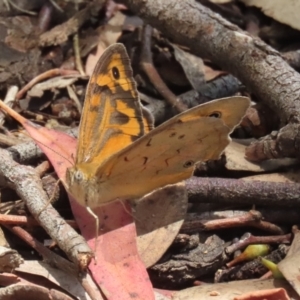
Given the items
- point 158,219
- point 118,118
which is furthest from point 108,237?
point 118,118

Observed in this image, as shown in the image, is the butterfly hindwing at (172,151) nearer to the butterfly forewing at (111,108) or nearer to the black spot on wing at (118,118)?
the butterfly forewing at (111,108)

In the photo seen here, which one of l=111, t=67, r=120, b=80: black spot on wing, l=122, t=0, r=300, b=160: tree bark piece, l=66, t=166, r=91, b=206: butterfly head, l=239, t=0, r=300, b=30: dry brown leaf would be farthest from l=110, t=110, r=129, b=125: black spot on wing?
l=239, t=0, r=300, b=30: dry brown leaf

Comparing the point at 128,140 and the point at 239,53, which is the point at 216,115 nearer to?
the point at 128,140

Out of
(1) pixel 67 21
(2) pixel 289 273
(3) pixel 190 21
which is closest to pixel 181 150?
(2) pixel 289 273

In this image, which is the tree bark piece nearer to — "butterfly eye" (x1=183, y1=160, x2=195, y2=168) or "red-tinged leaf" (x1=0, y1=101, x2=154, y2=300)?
"butterfly eye" (x1=183, y1=160, x2=195, y2=168)

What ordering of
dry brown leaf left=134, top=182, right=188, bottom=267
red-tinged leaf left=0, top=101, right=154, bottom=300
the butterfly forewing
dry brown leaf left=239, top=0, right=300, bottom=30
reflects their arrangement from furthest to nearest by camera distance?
dry brown leaf left=239, top=0, right=300, bottom=30, the butterfly forewing, dry brown leaf left=134, top=182, right=188, bottom=267, red-tinged leaf left=0, top=101, right=154, bottom=300

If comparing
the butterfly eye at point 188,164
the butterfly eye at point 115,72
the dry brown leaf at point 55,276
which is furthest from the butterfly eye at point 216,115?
the dry brown leaf at point 55,276
